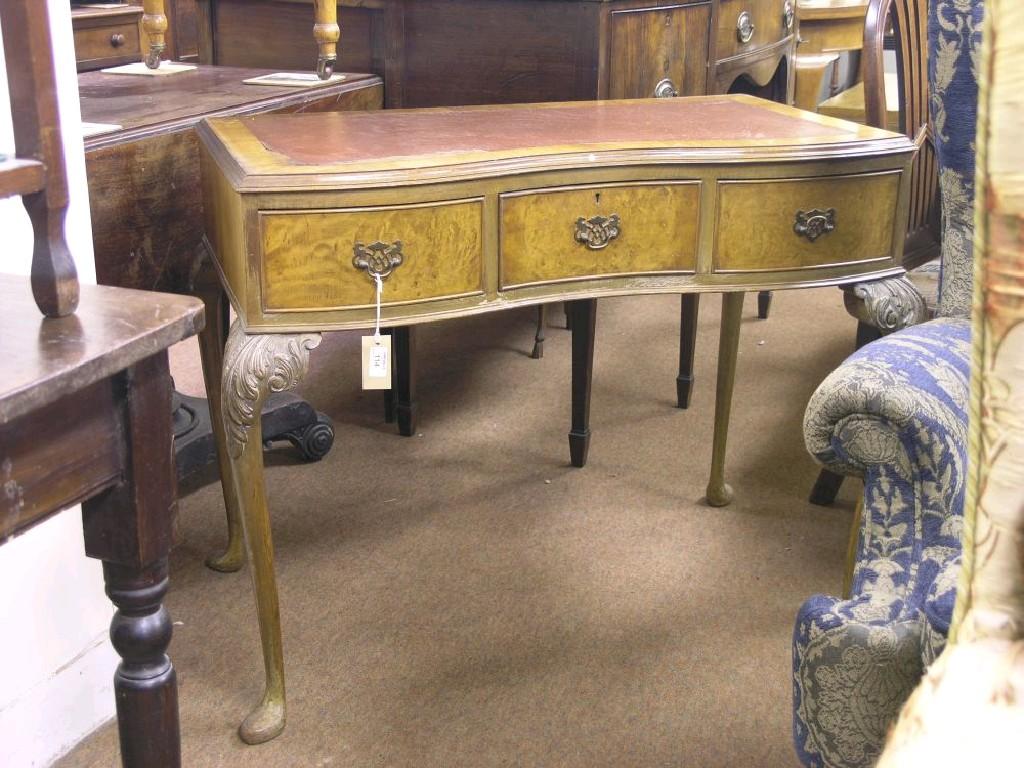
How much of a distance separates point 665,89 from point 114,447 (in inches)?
69.7

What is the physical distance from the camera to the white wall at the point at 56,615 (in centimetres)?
138

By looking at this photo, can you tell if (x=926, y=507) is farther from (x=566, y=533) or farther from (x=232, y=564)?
(x=232, y=564)

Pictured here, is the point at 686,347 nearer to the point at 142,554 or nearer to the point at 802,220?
the point at 802,220

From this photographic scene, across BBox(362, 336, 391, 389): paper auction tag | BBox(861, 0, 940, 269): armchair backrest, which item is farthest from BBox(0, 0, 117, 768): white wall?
BBox(861, 0, 940, 269): armchair backrest

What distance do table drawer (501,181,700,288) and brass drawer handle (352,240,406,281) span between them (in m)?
0.15

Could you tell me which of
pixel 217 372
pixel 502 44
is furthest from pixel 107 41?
pixel 217 372

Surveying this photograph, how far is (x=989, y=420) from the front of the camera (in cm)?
84

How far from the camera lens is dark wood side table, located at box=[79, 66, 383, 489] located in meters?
1.63

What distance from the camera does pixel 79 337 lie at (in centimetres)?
79

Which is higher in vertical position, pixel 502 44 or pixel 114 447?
pixel 502 44

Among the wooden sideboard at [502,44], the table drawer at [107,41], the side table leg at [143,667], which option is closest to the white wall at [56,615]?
the side table leg at [143,667]

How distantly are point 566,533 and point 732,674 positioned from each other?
48 cm

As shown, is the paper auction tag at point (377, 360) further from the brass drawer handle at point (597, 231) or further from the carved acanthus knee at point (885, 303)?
the carved acanthus knee at point (885, 303)

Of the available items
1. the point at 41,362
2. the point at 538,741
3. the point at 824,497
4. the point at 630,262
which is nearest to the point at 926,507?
the point at 630,262
